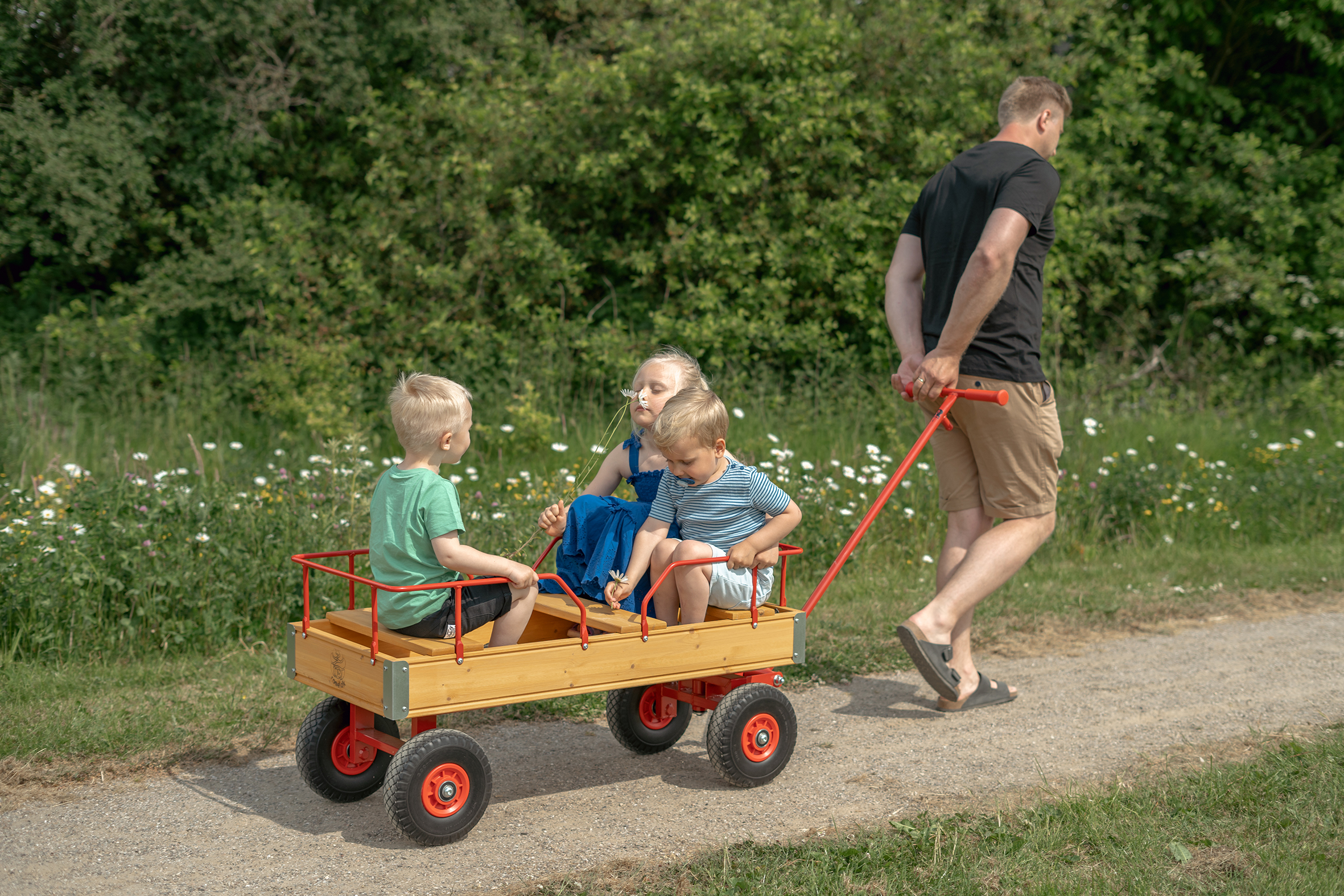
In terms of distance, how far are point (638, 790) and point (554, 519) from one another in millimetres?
944

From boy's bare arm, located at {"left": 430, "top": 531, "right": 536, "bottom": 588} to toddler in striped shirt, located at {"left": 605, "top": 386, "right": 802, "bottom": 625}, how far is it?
0.48m

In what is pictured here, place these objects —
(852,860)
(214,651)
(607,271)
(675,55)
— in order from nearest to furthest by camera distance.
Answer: (852,860) → (214,651) → (675,55) → (607,271)

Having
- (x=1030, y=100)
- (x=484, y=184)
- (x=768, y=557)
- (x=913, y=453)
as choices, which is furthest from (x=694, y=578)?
(x=484, y=184)

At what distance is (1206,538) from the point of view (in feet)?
26.6

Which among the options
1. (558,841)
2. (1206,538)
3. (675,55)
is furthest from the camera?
(675,55)

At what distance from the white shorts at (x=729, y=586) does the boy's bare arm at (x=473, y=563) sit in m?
0.71

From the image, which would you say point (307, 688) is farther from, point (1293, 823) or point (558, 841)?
point (1293, 823)

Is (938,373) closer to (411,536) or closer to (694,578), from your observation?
(694,578)

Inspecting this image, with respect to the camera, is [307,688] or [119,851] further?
[307,688]

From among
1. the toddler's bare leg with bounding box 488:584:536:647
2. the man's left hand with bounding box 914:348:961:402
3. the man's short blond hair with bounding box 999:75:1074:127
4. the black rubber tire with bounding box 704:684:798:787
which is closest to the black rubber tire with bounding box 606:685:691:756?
the black rubber tire with bounding box 704:684:798:787

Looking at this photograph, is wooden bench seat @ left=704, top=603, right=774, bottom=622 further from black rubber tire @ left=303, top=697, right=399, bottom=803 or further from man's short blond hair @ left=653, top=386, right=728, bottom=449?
black rubber tire @ left=303, top=697, right=399, bottom=803

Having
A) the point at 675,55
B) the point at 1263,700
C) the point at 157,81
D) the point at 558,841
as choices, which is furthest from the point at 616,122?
the point at 558,841

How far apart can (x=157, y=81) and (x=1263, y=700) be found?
31.3ft

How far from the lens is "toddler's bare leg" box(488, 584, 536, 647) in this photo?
12.5 feet
